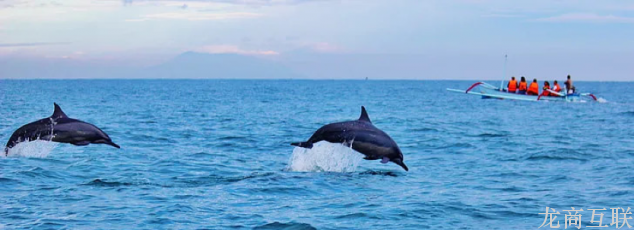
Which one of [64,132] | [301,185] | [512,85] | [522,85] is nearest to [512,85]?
[512,85]

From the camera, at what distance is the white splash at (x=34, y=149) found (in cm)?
2050

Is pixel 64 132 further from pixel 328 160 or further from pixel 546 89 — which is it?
pixel 546 89

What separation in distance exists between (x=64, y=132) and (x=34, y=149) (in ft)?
27.5

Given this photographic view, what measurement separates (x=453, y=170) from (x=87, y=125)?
10.3 meters

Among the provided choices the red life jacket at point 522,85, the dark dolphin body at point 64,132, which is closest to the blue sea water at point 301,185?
the dark dolphin body at point 64,132

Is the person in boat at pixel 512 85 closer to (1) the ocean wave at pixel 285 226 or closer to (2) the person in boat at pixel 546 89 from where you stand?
(2) the person in boat at pixel 546 89

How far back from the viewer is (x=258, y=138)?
101 ft

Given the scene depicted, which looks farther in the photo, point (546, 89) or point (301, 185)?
point (546, 89)

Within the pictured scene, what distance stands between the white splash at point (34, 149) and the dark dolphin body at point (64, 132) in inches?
234

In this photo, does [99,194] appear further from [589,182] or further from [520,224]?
[589,182]

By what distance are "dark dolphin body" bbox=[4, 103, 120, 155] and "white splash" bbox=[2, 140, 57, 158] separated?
5.93m

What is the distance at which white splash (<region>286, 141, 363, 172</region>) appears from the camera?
18.7 m

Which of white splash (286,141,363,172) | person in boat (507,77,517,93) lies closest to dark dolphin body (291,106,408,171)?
white splash (286,141,363,172)

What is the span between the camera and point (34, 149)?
21328 mm
